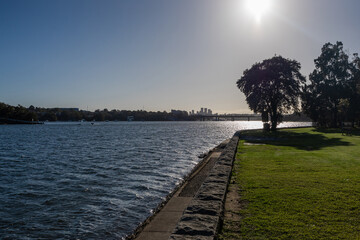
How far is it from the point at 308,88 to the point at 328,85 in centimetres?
493

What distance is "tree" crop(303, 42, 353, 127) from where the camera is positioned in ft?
191

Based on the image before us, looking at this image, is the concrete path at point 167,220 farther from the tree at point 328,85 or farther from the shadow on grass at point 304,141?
the tree at point 328,85

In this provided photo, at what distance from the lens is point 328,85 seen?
59.0 metres

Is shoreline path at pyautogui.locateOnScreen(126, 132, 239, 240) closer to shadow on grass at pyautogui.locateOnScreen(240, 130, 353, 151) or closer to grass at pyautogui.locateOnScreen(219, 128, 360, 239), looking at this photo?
grass at pyautogui.locateOnScreen(219, 128, 360, 239)

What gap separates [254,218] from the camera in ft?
22.4

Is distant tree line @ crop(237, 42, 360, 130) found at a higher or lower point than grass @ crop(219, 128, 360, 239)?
higher

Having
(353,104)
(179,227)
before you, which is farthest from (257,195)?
(353,104)

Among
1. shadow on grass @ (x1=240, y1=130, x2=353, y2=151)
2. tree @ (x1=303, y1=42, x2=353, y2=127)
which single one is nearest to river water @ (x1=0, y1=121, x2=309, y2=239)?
shadow on grass @ (x1=240, y1=130, x2=353, y2=151)

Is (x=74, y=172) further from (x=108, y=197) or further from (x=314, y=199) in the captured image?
(x=314, y=199)

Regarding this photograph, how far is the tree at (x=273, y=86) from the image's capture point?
49.7m

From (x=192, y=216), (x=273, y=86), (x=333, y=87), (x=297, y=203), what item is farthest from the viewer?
(x=333, y=87)

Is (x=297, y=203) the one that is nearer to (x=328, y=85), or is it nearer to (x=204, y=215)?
(x=204, y=215)

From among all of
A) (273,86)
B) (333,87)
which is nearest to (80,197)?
(273,86)

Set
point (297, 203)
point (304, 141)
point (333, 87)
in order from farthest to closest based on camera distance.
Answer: point (333, 87) < point (304, 141) < point (297, 203)
